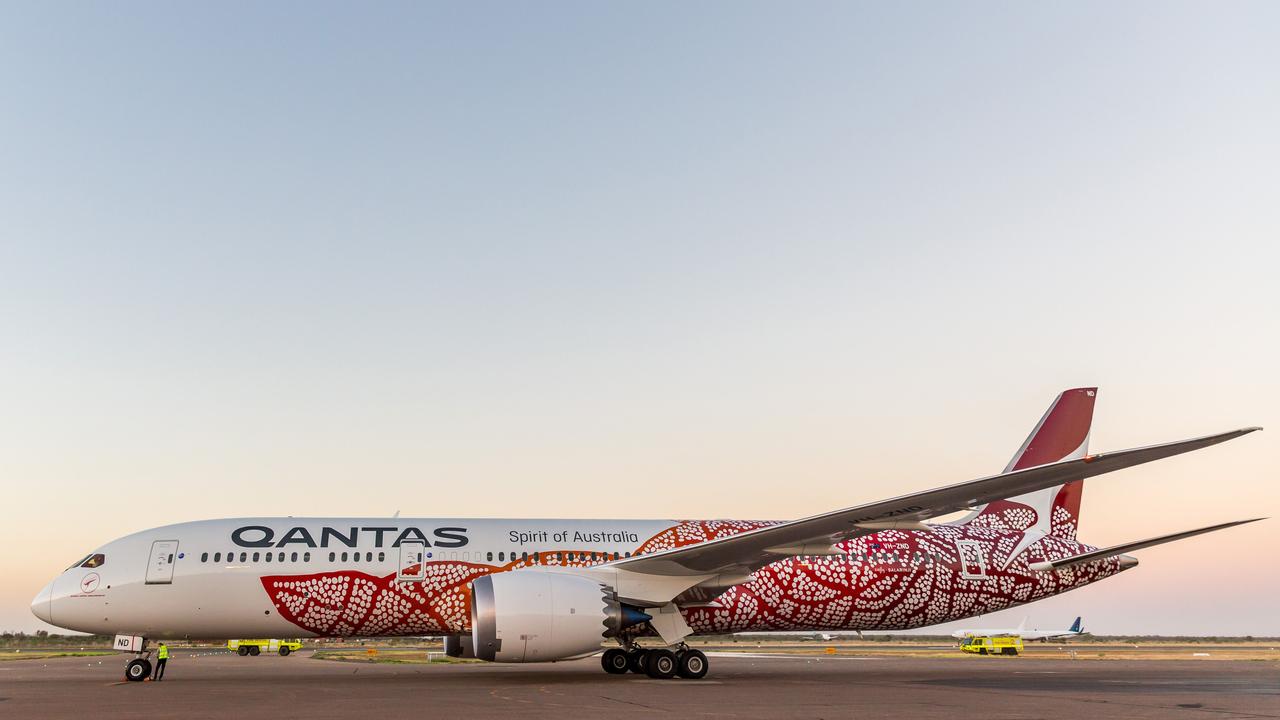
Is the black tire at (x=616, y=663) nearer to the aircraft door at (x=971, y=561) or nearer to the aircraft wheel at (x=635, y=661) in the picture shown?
the aircraft wheel at (x=635, y=661)

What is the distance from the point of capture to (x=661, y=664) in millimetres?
15875

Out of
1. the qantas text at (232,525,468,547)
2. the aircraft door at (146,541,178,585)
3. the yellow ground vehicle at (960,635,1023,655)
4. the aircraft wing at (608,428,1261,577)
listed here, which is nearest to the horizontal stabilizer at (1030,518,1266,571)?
the aircraft wing at (608,428,1261,577)

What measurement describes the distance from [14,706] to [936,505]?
1224 centimetres

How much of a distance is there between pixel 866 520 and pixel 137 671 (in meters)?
12.5

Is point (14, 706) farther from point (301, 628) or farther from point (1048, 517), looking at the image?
point (1048, 517)

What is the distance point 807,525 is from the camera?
14016mm

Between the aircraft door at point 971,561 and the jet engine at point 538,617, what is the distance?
7.46 m

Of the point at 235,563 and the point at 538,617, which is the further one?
the point at 235,563

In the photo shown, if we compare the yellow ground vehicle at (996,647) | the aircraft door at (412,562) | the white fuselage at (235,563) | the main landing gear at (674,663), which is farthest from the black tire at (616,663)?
the yellow ground vehicle at (996,647)

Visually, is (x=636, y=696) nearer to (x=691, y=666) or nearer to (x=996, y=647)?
(x=691, y=666)

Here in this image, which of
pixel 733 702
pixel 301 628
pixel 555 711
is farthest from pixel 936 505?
pixel 301 628

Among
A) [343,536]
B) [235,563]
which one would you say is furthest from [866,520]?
[235,563]

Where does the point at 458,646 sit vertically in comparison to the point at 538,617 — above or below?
below

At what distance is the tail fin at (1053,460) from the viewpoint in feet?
63.7
